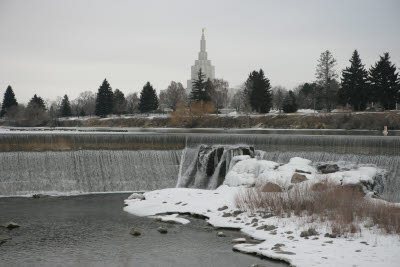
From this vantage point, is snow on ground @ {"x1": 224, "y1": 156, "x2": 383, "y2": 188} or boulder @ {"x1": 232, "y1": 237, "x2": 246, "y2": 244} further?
snow on ground @ {"x1": 224, "y1": 156, "x2": 383, "y2": 188}

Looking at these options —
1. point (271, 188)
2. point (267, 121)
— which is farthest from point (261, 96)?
point (271, 188)

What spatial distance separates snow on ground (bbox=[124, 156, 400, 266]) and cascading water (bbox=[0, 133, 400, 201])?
258 centimetres

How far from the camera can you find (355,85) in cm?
5438

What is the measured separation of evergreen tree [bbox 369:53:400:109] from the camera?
50562mm

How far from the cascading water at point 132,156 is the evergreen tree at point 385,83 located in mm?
29791

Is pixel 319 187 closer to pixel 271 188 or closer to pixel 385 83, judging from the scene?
pixel 271 188

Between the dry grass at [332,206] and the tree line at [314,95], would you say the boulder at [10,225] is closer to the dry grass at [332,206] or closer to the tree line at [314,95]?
the dry grass at [332,206]

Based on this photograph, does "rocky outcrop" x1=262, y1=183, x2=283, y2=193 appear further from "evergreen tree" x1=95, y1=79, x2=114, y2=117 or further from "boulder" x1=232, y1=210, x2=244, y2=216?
"evergreen tree" x1=95, y1=79, x2=114, y2=117

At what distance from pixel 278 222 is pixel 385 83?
4185 cm

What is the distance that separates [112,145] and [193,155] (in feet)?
19.2

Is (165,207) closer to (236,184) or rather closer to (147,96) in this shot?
(236,184)

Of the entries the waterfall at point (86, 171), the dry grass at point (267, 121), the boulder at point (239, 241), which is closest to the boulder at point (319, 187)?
the boulder at point (239, 241)

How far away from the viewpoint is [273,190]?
18.0 metres

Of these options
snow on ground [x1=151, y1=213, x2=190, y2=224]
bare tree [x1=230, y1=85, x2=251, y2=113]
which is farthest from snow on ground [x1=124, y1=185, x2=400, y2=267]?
bare tree [x1=230, y1=85, x2=251, y2=113]
